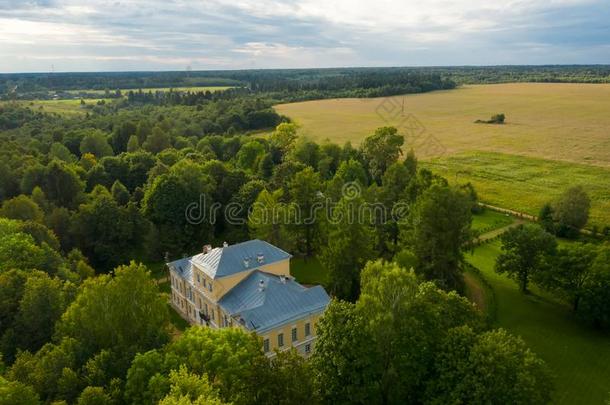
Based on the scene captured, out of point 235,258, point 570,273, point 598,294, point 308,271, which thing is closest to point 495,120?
point 570,273

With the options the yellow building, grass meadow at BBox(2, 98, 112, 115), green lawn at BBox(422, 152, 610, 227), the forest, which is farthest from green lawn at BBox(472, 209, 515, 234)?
grass meadow at BBox(2, 98, 112, 115)

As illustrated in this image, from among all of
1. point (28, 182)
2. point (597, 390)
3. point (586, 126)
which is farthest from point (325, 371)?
point (586, 126)

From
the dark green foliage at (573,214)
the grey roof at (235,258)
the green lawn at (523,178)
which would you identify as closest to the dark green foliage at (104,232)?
the grey roof at (235,258)

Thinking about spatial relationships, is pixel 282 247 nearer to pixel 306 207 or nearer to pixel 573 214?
pixel 306 207

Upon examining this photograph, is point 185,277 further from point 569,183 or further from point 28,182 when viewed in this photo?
point 569,183

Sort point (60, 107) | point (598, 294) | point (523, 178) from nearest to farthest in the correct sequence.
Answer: point (598, 294) → point (523, 178) → point (60, 107)

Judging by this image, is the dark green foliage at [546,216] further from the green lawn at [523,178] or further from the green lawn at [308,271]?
the green lawn at [308,271]

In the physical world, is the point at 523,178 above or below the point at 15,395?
below
